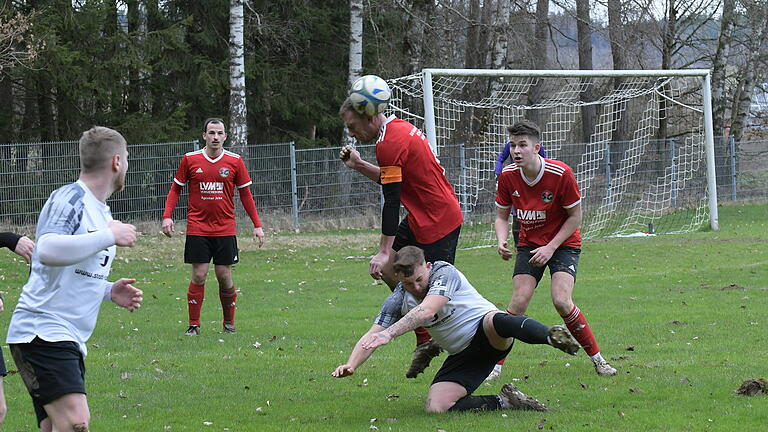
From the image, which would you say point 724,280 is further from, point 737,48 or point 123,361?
point 737,48

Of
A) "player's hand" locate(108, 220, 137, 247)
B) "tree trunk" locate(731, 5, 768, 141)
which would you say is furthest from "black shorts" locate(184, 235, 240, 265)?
"tree trunk" locate(731, 5, 768, 141)

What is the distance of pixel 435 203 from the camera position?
7.75 m

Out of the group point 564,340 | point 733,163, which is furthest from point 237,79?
point 564,340

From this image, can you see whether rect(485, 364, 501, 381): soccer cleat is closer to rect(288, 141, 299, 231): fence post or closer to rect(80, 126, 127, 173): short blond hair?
rect(80, 126, 127, 173): short blond hair

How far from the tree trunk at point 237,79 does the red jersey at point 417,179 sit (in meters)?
17.0

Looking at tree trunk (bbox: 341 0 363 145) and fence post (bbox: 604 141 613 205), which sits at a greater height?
tree trunk (bbox: 341 0 363 145)

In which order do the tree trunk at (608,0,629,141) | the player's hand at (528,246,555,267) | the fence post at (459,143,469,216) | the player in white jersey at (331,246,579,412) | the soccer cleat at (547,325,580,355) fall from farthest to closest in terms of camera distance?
the tree trunk at (608,0,629,141) < the fence post at (459,143,469,216) < the player's hand at (528,246,555,267) < the player in white jersey at (331,246,579,412) < the soccer cleat at (547,325,580,355)

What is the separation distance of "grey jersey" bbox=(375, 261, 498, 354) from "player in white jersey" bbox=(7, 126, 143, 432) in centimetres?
229

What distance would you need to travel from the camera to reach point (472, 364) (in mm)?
6812

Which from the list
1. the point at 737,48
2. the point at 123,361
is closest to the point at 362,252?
the point at 123,361

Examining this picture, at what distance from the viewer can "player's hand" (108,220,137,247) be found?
4554 mm

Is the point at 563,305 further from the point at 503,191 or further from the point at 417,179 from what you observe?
the point at 417,179

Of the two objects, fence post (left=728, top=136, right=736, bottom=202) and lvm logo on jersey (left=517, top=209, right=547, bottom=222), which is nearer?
lvm logo on jersey (left=517, top=209, right=547, bottom=222)

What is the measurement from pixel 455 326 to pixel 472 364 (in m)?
0.37
